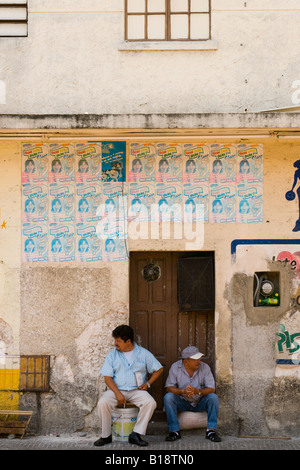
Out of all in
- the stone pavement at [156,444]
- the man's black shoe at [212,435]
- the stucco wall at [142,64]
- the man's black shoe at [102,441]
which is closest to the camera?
the stone pavement at [156,444]

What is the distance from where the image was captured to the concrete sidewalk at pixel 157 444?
754cm

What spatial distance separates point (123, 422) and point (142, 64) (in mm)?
4301

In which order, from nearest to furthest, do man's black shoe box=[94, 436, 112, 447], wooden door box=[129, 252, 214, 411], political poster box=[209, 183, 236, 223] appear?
man's black shoe box=[94, 436, 112, 447] → political poster box=[209, 183, 236, 223] → wooden door box=[129, 252, 214, 411]

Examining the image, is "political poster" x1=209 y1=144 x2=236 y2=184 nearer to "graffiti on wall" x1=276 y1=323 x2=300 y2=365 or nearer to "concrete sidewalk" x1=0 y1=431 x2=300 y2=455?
"graffiti on wall" x1=276 y1=323 x2=300 y2=365

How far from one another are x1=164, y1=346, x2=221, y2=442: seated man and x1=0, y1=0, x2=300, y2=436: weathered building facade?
317 mm

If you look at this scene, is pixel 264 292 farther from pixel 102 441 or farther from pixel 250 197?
pixel 102 441

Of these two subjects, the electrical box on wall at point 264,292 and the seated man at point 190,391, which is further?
the electrical box on wall at point 264,292

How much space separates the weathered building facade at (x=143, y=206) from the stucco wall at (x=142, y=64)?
0.05 ft

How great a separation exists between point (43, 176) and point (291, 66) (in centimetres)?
335

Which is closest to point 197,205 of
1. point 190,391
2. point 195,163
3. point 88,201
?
point 195,163

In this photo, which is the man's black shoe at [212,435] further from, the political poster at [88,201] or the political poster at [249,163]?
the political poster at [249,163]

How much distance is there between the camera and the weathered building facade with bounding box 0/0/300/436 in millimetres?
8180

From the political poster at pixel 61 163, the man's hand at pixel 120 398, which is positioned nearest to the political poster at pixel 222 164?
the political poster at pixel 61 163

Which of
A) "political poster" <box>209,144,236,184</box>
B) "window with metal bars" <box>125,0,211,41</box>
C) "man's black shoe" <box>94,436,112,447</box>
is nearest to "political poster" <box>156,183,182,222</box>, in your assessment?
"political poster" <box>209,144,236,184</box>
